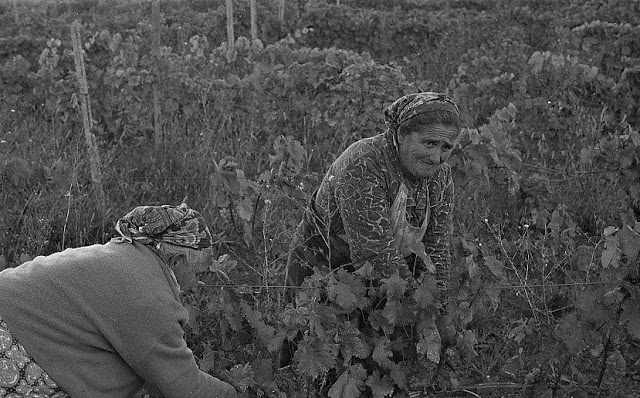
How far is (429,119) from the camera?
104 inches

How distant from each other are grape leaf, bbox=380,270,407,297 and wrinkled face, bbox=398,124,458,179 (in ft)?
1.31

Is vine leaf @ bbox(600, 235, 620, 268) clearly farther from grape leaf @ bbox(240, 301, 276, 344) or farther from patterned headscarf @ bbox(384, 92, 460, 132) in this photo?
grape leaf @ bbox(240, 301, 276, 344)

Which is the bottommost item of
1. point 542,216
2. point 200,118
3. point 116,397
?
point 200,118

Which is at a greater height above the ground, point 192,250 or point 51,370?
point 192,250

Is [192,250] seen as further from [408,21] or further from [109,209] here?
[408,21]

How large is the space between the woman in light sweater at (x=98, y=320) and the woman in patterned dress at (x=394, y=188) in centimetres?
68

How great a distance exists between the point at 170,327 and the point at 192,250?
0.27 m

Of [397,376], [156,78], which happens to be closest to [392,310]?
[397,376]

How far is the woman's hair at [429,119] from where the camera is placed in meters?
2.65

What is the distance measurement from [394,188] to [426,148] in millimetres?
189

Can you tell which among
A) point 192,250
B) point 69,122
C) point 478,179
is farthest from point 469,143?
point 69,122

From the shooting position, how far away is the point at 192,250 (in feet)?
7.72

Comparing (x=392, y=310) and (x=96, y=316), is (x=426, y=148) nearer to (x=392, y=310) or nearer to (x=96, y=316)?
(x=392, y=310)

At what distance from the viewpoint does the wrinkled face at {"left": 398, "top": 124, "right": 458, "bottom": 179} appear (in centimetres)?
267
